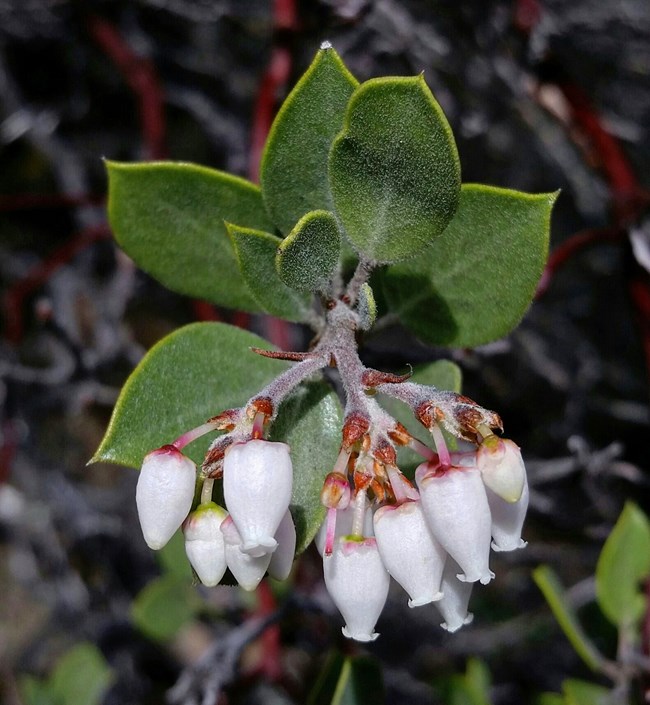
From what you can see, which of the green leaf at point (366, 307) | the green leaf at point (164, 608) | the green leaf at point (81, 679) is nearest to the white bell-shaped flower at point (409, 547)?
the green leaf at point (366, 307)

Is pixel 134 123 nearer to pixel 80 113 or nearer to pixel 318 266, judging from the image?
pixel 80 113

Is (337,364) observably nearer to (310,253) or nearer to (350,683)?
(310,253)

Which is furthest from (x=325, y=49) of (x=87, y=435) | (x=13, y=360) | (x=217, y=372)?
(x=87, y=435)

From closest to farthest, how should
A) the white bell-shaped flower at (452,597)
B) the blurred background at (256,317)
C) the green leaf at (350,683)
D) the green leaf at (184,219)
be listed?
the white bell-shaped flower at (452,597)
the green leaf at (184,219)
the green leaf at (350,683)
the blurred background at (256,317)

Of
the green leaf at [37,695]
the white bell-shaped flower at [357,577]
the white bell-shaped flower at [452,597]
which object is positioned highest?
the white bell-shaped flower at [357,577]

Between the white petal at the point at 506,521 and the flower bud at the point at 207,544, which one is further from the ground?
the white petal at the point at 506,521

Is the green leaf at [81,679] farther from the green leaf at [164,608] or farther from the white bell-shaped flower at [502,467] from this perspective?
the white bell-shaped flower at [502,467]

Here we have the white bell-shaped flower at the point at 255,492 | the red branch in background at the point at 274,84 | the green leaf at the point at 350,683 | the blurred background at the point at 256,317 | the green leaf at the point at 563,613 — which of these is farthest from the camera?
the blurred background at the point at 256,317

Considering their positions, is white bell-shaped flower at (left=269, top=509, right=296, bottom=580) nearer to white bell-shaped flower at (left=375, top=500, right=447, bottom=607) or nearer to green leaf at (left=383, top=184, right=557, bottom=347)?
white bell-shaped flower at (left=375, top=500, right=447, bottom=607)

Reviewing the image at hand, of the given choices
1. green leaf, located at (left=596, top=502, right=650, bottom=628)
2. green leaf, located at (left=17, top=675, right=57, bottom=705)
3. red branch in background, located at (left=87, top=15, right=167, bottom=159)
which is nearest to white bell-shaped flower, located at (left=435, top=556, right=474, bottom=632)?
green leaf, located at (left=596, top=502, right=650, bottom=628)
